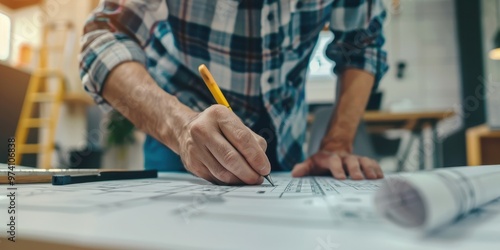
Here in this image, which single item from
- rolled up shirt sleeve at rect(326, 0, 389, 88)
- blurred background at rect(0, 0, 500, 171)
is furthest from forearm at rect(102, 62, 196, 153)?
blurred background at rect(0, 0, 500, 171)

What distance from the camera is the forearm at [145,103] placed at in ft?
1.46

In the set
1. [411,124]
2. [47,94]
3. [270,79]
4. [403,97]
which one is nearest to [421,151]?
[411,124]

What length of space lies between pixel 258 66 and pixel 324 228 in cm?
53

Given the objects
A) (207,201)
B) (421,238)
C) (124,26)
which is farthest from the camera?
(124,26)

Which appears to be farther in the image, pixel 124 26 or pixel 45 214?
pixel 124 26

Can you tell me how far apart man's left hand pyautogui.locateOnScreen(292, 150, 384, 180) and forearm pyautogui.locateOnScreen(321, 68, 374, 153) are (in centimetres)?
10

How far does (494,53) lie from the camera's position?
235 centimetres

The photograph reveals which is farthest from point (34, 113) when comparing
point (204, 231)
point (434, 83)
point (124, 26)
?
point (434, 83)

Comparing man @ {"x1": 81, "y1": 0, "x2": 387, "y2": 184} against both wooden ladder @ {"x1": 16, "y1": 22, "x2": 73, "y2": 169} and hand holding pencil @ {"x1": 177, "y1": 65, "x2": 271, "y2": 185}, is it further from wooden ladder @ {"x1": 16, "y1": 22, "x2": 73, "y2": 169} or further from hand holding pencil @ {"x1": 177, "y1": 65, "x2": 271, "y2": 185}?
wooden ladder @ {"x1": 16, "y1": 22, "x2": 73, "y2": 169}

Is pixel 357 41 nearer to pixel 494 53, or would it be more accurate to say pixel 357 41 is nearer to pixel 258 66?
pixel 258 66

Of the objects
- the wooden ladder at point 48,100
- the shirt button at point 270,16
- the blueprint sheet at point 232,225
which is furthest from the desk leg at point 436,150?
the wooden ladder at point 48,100

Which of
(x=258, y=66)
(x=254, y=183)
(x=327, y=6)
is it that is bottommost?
(x=254, y=183)

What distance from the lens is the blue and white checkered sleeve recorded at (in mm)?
532

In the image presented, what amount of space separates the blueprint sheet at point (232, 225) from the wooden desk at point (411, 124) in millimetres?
1975
